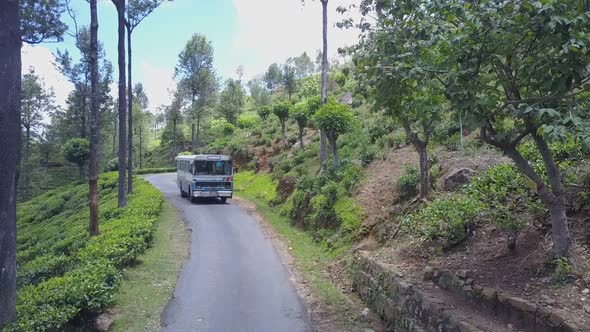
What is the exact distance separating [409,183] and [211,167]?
14.4 metres

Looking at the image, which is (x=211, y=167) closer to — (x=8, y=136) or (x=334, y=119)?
(x=334, y=119)

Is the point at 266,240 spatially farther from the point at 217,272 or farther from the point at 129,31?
the point at 129,31

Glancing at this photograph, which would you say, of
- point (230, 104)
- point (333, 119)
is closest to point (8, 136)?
point (333, 119)

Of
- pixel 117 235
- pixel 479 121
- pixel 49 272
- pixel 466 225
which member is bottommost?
pixel 49 272

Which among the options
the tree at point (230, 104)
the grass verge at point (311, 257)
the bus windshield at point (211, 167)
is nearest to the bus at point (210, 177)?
the bus windshield at point (211, 167)

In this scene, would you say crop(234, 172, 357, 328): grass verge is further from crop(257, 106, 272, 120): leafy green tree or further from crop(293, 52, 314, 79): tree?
crop(293, 52, 314, 79): tree

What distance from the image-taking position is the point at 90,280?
30.0 ft

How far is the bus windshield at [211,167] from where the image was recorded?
24.6 m

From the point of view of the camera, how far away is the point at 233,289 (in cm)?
1066

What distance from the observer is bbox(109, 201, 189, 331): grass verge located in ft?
28.2

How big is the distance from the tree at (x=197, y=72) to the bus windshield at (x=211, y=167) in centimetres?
3128

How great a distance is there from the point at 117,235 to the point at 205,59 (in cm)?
4595

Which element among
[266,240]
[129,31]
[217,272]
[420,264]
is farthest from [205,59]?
[420,264]

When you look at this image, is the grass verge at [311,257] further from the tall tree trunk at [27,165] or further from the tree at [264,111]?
the tall tree trunk at [27,165]
